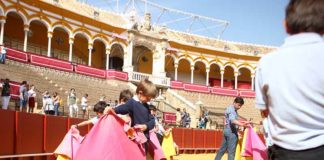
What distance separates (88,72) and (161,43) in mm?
8248

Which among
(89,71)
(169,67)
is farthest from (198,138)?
(169,67)

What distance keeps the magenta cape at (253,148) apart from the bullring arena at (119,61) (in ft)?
15.4

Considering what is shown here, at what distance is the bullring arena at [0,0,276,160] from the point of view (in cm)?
2130

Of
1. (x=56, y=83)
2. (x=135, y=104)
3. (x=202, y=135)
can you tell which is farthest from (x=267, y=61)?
(x=56, y=83)

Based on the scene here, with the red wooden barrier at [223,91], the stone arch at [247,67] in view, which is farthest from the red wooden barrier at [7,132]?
the stone arch at [247,67]

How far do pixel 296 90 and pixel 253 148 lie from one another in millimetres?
5404

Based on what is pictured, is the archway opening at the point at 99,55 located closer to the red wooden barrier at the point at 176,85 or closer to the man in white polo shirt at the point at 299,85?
the red wooden barrier at the point at 176,85

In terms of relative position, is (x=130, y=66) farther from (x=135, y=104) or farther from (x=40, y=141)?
(x=135, y=104)

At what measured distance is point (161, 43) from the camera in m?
35.2

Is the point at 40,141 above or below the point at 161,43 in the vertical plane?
below

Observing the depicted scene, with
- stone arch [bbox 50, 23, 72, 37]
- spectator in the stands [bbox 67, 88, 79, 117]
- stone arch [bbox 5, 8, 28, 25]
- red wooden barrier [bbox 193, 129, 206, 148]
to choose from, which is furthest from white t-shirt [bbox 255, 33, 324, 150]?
stone arch [bbox 50, 23, 72, 37]

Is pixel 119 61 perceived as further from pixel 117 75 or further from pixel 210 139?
pixel 210 139

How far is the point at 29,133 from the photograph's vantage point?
29.7ft

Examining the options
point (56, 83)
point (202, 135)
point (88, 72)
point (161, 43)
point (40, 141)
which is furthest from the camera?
point (161, 43)
